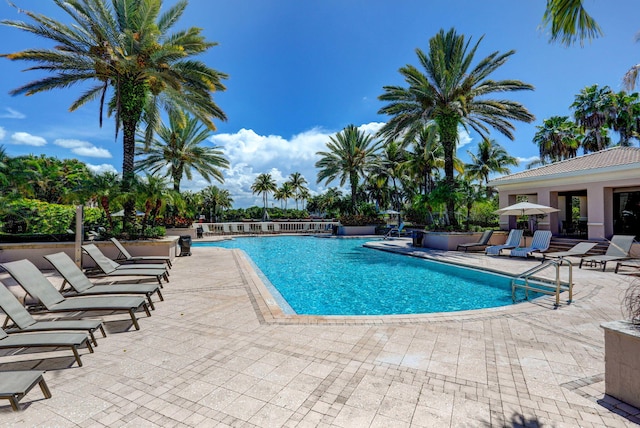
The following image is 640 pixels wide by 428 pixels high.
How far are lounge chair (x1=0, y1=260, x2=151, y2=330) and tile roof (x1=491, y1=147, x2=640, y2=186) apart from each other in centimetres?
1875

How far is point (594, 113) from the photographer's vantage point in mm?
24016

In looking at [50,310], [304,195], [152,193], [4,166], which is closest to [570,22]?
[50,310]

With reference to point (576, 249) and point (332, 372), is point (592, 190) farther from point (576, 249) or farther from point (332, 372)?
point (332, 372)

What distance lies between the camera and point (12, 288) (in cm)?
690

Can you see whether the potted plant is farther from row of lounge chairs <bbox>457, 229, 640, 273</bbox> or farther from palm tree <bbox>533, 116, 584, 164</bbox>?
palm tree <bbox>533, 116, 584, 164</bbox>

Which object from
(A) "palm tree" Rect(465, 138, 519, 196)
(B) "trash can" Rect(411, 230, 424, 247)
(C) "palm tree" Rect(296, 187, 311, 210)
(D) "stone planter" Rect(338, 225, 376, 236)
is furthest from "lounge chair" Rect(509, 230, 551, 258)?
(C) "palm tree" Rect(296, 187, 311, 210)

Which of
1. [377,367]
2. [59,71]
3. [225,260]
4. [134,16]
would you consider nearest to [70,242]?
[225,260]

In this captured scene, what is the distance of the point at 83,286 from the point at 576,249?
15924 mm

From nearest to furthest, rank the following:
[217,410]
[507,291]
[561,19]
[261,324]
→ [217,410]
[561,19]
[261,324]
[507,291]

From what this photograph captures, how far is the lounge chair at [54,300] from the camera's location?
457cm

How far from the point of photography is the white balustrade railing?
28766mm

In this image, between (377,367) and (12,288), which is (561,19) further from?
(12,288)

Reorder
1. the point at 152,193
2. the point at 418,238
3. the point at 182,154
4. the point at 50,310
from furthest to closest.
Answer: the point at 182,154 → the point at 418,238 → the point at 152,193 → the point at 50,310

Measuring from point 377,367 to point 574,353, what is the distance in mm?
2651
